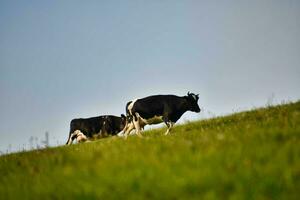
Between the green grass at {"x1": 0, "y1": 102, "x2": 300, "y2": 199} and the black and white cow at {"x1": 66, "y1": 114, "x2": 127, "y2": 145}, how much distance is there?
20986 millimetres

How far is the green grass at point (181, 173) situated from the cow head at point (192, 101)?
15.6m

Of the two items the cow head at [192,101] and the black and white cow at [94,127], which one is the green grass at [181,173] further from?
the black and white cow at [94,127]

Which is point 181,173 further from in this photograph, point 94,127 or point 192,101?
point 94,127

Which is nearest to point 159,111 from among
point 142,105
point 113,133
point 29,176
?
point 142,105

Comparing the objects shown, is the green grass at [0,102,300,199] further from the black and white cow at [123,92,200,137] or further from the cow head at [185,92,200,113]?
the cow head at [185,92,200,113]

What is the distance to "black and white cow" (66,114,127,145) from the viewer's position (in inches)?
1179

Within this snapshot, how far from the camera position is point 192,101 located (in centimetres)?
2470

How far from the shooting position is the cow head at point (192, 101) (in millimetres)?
24562

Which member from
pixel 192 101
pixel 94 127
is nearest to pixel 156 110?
pixel 192 101

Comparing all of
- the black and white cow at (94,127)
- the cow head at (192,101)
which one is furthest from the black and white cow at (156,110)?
the black and white cow at (94,127)

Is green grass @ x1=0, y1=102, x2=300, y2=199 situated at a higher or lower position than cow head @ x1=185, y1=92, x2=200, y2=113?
lower

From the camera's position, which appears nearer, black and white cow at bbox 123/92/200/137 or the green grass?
the green grass

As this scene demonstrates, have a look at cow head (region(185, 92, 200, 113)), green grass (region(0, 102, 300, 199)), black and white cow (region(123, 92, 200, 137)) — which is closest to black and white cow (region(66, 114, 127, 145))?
black and white cow (region(123, 92, 200, 137))

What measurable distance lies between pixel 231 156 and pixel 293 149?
102 centimetres
